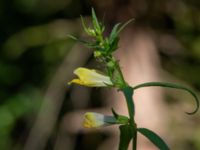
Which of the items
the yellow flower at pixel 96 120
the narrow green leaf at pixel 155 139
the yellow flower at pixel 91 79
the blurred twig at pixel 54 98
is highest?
the blurred twig at pixel 54 98

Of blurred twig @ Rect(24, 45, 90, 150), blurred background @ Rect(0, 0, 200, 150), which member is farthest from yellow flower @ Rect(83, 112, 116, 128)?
blurred twig @ Rect(24, 45, 90, 150)

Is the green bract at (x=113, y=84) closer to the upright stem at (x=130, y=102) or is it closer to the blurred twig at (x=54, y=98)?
the upright stem at (x=130, y=102)

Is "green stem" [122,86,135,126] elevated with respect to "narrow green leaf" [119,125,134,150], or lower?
elevated

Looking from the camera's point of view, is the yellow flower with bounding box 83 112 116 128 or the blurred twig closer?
the yellow flower with bounding box 83 112 116 128

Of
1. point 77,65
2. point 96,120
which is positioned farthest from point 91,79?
point 77,65

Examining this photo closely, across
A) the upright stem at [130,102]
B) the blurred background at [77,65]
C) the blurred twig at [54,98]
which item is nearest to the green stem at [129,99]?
the upright stem at [130,102]

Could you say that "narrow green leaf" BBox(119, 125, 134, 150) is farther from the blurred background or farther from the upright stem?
the blurred background
